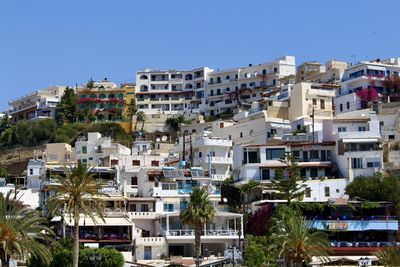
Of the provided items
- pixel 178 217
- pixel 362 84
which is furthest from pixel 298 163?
pixel 362 84

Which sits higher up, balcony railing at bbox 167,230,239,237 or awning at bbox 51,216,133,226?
awning at bbox 51,216,133,226

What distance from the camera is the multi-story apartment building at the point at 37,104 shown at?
135625 mm

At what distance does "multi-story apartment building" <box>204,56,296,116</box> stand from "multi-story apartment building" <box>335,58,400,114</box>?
1919 cm

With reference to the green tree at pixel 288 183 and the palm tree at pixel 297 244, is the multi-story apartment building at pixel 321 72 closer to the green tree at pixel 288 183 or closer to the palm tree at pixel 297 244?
the green tree at pixel 288 183

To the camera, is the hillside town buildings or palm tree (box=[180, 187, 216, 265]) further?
the hillside town buildings

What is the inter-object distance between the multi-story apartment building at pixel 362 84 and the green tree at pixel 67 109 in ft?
149

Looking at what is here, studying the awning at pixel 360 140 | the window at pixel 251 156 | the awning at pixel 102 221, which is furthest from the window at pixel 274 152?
the awning at pixel 102 221

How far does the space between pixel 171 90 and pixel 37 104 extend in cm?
2311

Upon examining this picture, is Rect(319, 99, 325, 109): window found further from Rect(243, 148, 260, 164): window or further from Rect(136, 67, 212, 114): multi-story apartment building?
Rect(136, 67, 212, 114): multi-story apartment building

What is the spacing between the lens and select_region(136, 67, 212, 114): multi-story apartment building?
447 ft

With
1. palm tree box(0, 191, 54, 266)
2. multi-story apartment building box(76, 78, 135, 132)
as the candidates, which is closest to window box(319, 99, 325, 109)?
multi-story apartment building box(76, 78, 135, 132)

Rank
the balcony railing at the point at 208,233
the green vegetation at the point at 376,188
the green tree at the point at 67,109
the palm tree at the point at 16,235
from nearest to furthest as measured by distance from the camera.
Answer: the palm tree at the point at 16,235 < the balcony railing at the point at 208,233 < the green vegetation at the point at 376,188 < the green tree at the point at 67,109

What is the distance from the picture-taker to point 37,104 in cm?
13738

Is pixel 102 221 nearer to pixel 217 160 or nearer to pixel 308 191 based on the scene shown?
pixel 308 191
